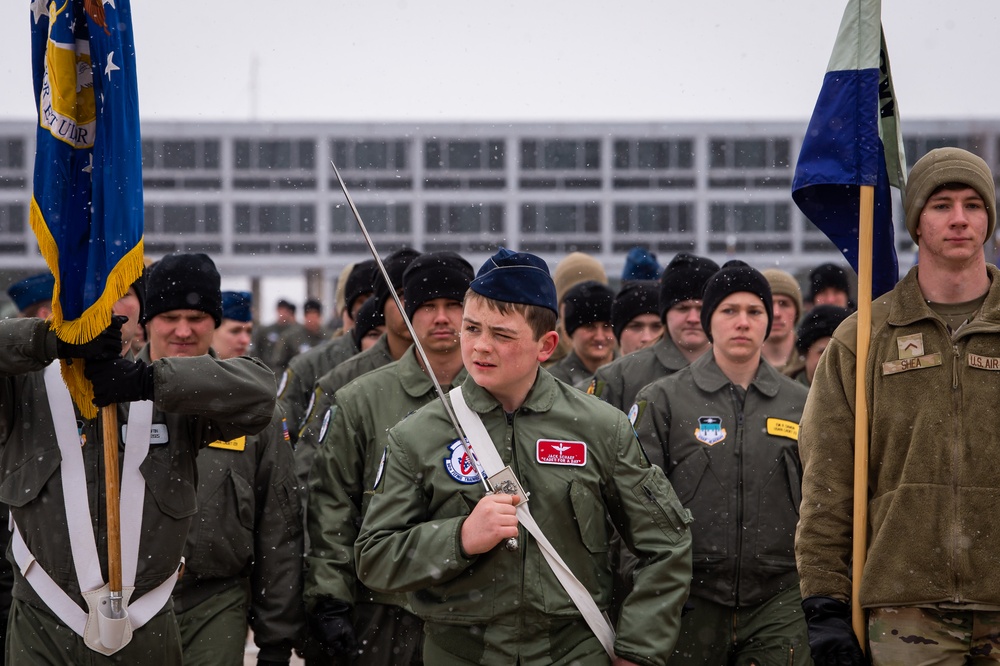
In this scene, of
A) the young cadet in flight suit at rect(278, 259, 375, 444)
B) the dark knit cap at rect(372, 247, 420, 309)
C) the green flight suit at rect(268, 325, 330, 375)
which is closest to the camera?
the dark knit cap at rect(372, 247, 420, 309)

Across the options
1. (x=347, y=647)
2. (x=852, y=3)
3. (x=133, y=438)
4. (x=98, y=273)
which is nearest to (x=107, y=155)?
(x=98, y=273)

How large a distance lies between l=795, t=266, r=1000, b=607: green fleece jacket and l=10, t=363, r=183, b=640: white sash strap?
2.39 m

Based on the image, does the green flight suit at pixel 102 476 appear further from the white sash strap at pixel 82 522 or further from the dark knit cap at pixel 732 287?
the dark knit cap at pixel 732 287

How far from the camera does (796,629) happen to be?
5988mm

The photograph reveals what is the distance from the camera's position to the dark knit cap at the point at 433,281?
649cm

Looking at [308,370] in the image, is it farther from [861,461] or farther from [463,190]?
[463,190]

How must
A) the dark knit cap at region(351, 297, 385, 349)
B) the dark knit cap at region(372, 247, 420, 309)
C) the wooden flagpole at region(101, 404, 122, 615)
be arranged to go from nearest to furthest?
the wooden flagpole at region(101, 404, 122, 615) < the dark knit cap at region(372, 247, 420, 309) < the dark knit cap at region(351, 297, 385, 349)

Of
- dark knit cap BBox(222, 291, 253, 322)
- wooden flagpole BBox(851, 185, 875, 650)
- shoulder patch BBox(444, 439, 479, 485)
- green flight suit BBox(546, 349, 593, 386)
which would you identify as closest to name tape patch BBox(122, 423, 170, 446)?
shoulder patch BBox(444, 439, 479, 485)

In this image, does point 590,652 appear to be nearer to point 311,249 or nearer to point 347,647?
point 347,647

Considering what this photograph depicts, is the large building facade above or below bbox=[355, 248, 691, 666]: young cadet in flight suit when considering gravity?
above

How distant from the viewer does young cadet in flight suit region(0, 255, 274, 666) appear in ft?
15.6

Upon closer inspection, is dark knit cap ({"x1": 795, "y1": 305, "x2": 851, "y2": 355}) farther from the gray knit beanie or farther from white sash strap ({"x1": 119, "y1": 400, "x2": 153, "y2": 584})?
white sash strap ({"x1": 119, "y1": 400, "x2": 153, "y2": 584})

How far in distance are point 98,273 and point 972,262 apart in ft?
10.1

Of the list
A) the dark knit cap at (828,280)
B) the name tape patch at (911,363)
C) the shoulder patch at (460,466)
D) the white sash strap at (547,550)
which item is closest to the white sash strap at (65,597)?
the shoulder patch at (460,466)
